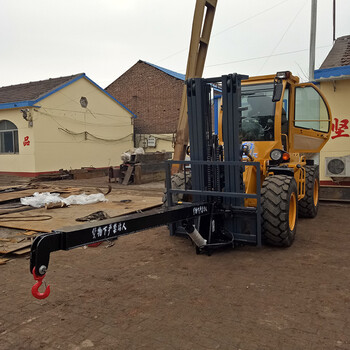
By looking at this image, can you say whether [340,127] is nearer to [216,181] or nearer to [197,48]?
[197,48]

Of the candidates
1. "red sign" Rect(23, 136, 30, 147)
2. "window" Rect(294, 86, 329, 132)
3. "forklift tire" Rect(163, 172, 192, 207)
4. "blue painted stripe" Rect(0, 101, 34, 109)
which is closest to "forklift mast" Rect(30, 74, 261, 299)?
"forklift tire" Rect(163, 172, 192, 207)

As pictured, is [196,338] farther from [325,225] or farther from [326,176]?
[326,176]

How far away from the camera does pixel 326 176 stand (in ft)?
33.3

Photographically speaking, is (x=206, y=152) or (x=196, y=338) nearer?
(x=196, y=338)

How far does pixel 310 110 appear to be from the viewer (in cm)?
738

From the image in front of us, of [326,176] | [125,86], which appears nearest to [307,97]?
[326,176]

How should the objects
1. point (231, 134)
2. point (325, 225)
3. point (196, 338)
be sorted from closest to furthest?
1. point (196, 338)
2. point (231, 134)
3. point (325, 225)

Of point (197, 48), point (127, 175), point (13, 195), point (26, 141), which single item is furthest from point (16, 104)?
point (197, 48)

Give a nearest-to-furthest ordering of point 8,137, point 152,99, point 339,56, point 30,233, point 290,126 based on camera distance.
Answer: point 30,233 < point 290,126 < point 339,56 < point 8,137 < point 152,99

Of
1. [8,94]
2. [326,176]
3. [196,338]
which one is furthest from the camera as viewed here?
[8,94]

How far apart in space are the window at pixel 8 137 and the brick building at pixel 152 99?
9.41 metres

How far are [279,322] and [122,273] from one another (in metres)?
2.12

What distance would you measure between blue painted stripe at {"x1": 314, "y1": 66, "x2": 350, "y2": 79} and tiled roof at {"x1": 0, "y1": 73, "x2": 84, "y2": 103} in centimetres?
1347

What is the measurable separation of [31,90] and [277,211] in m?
18.2
